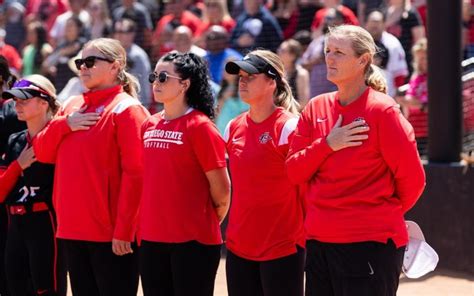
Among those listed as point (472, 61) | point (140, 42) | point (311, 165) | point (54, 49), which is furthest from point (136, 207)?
point (54, 49)

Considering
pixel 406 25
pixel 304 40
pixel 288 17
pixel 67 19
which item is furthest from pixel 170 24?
pixel 406 25

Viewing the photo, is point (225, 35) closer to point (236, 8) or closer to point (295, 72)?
point (295, 72)

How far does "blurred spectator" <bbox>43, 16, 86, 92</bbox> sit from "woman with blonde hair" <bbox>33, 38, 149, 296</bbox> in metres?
6.09

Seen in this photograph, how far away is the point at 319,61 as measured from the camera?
930cm

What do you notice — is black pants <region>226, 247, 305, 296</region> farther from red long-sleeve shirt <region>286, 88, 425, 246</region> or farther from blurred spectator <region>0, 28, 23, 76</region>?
blurred spectator <region>0, 28, 23, 76</region>

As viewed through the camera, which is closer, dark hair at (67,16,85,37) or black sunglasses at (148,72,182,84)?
black sunglasses at (148,72,182,84)

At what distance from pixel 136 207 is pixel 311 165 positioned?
1.20 m

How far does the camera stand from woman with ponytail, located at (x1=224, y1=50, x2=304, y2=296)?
4684 mm

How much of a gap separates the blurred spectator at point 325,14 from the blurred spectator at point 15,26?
4.83 metres

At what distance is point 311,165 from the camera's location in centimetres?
423

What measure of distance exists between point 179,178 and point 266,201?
461 mm

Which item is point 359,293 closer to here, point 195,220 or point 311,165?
point 311,165

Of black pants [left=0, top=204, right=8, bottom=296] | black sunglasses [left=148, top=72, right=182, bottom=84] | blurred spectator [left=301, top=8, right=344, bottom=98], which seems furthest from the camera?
blurred spectator [left=301, top=8, right=344, bottom=98]

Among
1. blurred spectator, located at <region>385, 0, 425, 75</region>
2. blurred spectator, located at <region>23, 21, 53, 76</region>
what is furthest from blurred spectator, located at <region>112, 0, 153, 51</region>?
blurred spectator, located at <region>385, 0, 425, 75</region>
